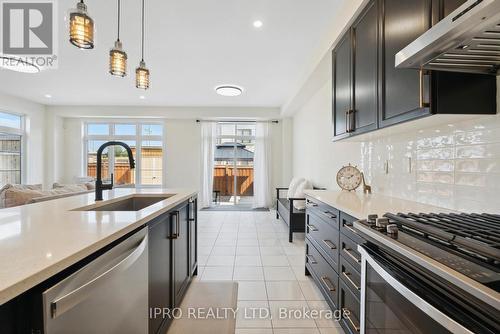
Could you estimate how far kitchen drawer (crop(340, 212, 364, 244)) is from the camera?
1376 millimetres

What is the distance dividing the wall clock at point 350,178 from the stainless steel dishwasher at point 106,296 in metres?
2.14

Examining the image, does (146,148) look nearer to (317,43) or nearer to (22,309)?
(317,43)

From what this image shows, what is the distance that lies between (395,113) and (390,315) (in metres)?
1.13

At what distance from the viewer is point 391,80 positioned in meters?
1.51

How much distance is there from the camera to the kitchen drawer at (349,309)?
53.5 inches

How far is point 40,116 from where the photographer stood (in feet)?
21.0

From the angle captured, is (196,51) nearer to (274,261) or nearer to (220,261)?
(220,261)

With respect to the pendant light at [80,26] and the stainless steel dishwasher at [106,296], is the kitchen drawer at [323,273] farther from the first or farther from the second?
the pendant light at [80,26]

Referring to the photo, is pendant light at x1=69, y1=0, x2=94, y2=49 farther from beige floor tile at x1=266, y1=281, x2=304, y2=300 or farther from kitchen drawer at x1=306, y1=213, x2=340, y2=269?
beige floor tile at x1=266, y1=281, x2=304, y2=300

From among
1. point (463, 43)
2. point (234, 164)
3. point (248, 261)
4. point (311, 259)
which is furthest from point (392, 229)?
point (234, 164)

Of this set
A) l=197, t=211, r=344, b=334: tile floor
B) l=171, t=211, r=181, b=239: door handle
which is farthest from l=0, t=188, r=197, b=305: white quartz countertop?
l=197, t=211, r=344, b=334: tile floor

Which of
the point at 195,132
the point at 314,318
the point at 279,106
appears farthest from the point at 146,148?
the point at 314,318

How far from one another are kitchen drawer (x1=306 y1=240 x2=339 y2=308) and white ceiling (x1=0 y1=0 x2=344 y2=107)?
2483 millimetres

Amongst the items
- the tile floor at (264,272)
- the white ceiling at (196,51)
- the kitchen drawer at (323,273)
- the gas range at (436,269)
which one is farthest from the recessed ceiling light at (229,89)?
the gas range at (436,269)
